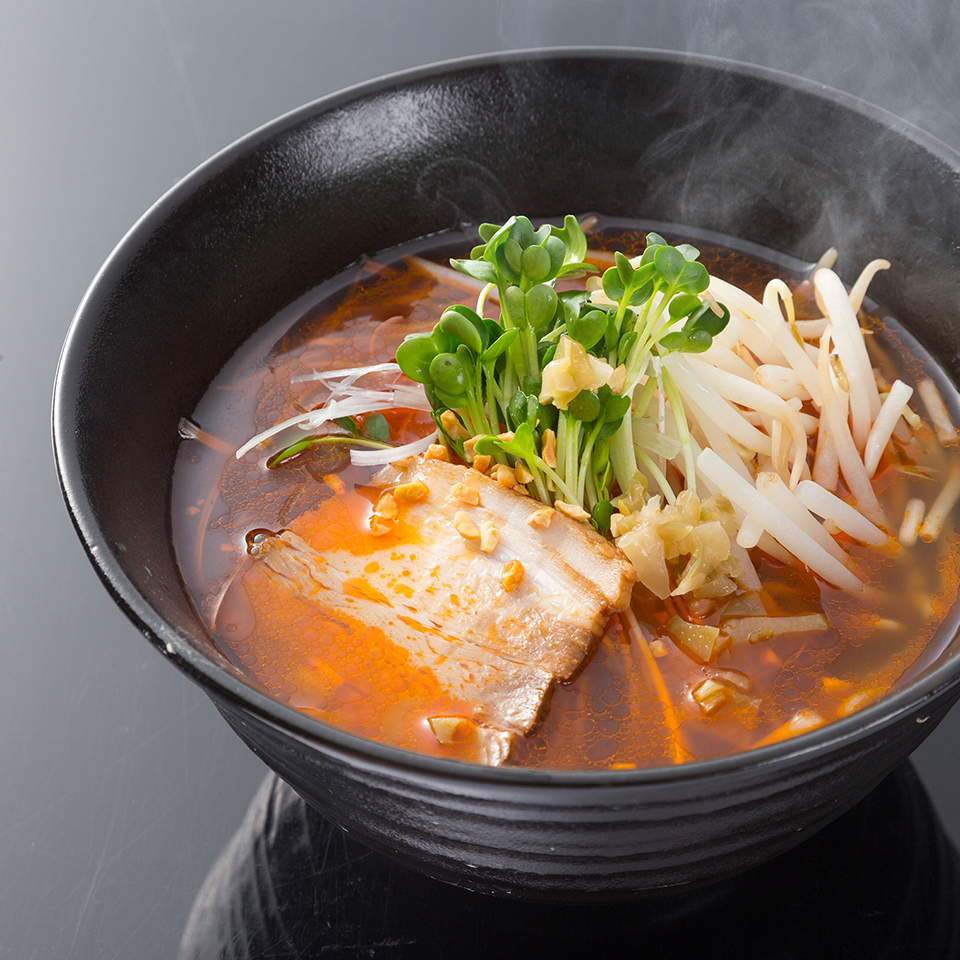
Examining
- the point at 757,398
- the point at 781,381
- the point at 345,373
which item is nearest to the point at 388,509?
the point at 345,373

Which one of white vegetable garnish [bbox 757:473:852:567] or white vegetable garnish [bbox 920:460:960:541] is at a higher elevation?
white vegetable garnish [bbox 757:473:852:567]

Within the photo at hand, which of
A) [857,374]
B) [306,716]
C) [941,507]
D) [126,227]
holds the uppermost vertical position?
[126,227]

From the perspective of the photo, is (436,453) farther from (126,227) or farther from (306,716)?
(126,227)

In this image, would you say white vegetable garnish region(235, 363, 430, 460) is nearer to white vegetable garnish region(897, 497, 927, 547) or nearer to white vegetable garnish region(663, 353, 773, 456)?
white vegetable garnish region(663, 353, 773, 456)

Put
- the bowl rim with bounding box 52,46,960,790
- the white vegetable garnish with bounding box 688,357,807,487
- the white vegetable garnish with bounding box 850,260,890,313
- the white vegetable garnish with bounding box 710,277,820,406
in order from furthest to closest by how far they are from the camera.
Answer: the white vegetable garnish with bounding box 850,260,890,313 < the white vegetable garnish with bounding box 710,277,820,406 < the white vegetable garnish with bounding box 688,357,807,487 < the bowl rim with bounding box 52,46,960,790

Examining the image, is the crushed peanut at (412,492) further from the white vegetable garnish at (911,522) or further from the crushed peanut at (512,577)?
the white vegetable garnish at (911,522)

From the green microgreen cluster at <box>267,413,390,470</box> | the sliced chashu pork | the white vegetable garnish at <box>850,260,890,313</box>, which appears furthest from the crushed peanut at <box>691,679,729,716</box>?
the white vegetable garnish at <box>850,260,890,313</box>
